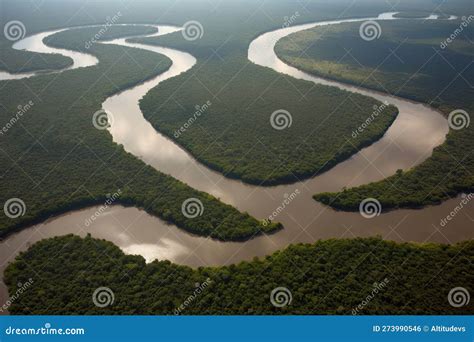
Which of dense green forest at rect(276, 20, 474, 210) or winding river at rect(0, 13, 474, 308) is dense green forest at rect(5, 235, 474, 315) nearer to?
winding river at rect(0, 13, 474, 308)

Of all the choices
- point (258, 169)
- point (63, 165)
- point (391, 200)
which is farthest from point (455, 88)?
point (63, 165)

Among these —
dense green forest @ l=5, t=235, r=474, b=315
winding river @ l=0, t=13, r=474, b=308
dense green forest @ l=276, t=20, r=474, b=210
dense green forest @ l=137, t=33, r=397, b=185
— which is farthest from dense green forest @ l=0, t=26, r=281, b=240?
dense green forest @ l=276, t=20, r=474, b=210

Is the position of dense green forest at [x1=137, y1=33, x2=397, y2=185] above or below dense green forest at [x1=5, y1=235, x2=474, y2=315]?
above

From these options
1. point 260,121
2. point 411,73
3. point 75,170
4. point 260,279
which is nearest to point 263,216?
point 260,279

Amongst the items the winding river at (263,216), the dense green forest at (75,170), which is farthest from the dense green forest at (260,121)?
the dense green forest at (75,170)

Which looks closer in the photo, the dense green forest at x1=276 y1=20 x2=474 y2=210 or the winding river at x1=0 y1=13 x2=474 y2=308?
the winding river at x1=0 y1=13 x2=474 y2=308

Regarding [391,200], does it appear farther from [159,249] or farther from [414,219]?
[159,249]

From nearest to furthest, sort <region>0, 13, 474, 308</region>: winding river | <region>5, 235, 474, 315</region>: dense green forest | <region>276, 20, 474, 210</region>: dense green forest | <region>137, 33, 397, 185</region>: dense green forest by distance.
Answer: <region>5, 235, 474, 315</region>: dense green forest
<region>0, 13, 474, 308</region>: winding river
<region>276, 20, 474, 210</region>: dense green forest
<region>137, 33, 397, 185</region>: dense green forest
